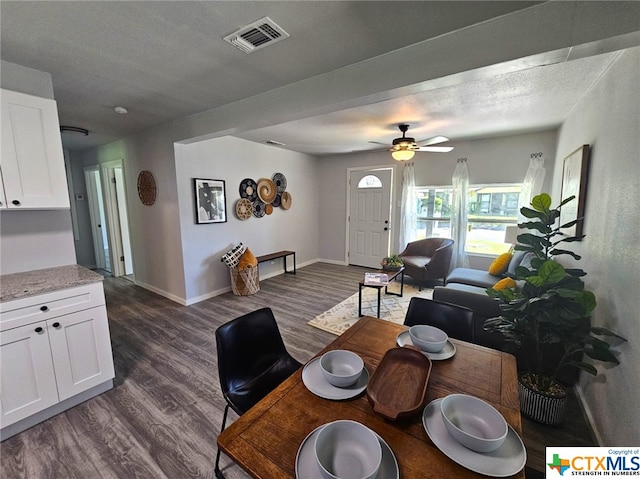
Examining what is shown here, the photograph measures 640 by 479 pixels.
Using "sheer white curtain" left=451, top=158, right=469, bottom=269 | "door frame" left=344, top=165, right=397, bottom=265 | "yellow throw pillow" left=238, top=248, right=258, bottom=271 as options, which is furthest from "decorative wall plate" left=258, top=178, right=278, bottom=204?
"sheer white curtain" left=451, top=158, right=469, bottom=269

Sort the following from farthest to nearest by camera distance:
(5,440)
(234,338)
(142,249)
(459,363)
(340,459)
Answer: (142,249)
(5,440)
(234,338)
(459,363)
(340,459)

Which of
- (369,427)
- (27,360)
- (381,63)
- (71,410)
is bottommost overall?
(71,410)

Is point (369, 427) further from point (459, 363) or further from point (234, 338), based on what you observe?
point (234, 338)

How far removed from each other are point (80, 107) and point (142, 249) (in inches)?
89.6

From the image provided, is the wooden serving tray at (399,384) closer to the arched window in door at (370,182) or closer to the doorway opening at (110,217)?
the arched window in door at (370,182)

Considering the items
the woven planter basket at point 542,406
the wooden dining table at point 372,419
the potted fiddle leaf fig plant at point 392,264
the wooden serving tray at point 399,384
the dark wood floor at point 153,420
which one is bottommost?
the dark wood floor at point 153,420

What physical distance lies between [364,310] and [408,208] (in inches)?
96.4

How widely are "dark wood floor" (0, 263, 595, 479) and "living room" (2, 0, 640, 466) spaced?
2.22ft

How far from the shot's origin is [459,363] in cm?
128

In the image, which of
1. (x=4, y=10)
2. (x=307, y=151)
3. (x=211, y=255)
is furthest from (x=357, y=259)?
(x=4, y=10)

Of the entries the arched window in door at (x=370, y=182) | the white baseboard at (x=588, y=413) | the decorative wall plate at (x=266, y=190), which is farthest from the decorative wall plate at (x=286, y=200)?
the white baseboard at (x=588, y=413)

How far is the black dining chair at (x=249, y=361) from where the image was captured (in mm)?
1440

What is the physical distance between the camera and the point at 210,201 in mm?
3938

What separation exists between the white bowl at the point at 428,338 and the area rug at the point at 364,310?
4.82 ft
